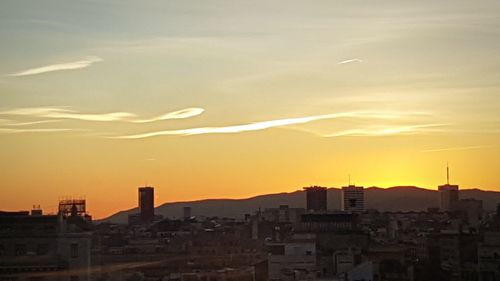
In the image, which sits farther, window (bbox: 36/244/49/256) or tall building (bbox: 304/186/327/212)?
tall building (bbox: 304/186/327/212)

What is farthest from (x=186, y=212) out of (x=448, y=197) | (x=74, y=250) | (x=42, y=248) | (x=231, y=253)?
(x=42, y=248)

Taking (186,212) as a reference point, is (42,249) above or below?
below

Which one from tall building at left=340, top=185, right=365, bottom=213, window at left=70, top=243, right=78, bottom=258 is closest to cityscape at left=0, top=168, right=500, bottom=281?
window at left=70, top=243, right=78, bottom=258

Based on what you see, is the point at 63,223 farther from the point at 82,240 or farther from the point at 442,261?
the point at 442,261

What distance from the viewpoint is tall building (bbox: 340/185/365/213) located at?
6638cm

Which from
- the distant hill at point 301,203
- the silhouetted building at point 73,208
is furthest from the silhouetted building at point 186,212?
the silhouetted building at point 73,208

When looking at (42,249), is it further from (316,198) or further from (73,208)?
(316,198)

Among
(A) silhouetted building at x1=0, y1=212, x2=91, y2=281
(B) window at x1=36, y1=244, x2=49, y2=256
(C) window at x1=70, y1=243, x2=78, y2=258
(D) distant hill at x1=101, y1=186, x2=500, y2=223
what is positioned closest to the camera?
(A) silhouetted building at x1=0, y1=212, x2=91, y2=281

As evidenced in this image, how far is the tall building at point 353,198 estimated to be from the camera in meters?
66.4

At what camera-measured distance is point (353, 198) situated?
69250mm

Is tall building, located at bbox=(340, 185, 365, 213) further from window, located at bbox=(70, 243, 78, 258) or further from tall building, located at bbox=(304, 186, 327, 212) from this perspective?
window, located at bbox=(70, 243, 78, 258)

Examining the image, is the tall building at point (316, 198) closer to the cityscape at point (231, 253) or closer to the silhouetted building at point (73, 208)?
the cityscape at point (231, 253)

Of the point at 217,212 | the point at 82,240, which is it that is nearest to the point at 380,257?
the point at 82,240

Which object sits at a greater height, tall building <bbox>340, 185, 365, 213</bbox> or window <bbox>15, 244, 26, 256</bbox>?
tall building <bbox>340, 185, 365, 213</bbox>
